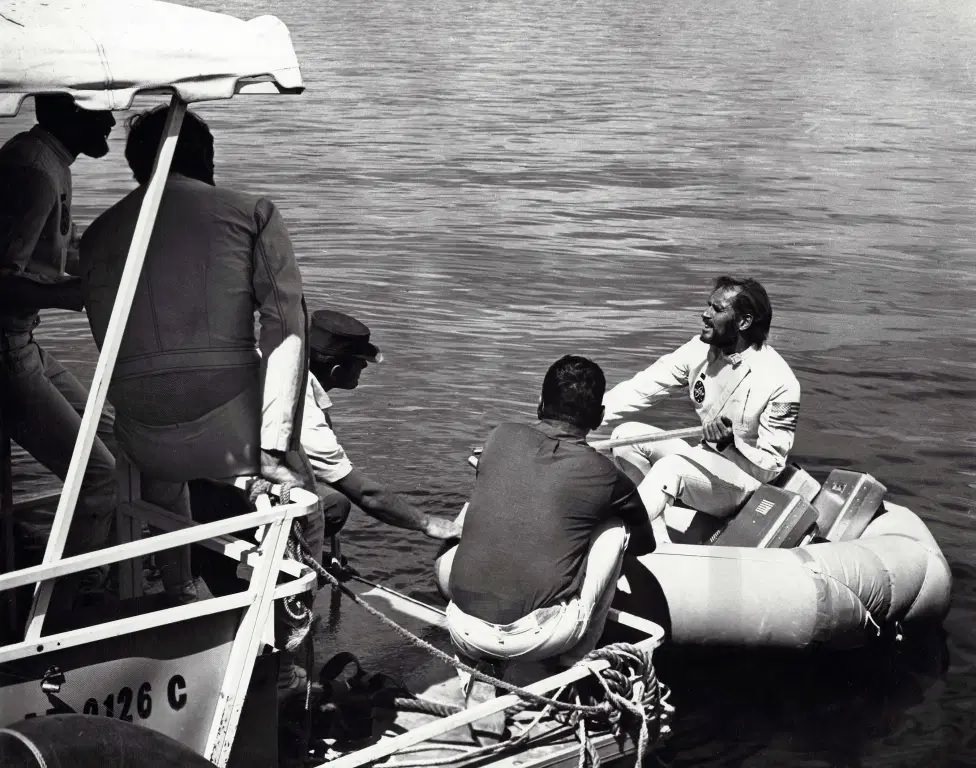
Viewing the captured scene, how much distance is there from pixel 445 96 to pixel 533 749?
2704 cm

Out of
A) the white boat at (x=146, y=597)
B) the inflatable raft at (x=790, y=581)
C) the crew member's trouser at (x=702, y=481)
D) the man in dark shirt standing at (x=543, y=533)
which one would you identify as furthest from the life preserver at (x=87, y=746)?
the crew member's trouser at (x=702, y=481)

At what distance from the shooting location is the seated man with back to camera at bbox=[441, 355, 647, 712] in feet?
17.3

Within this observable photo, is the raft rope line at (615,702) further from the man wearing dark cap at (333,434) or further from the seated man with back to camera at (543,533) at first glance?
the man wearing dark cap at (333,434)

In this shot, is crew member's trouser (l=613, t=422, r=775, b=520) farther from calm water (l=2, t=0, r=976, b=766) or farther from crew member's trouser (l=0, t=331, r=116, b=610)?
crew member's trouser (l=0, t=331, r=116, b=610)

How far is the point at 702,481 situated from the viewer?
7141 millimetres

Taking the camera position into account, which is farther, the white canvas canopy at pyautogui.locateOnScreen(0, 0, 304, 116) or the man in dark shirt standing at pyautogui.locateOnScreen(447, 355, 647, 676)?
the man in dark shirt standing at pyautogui.locateOnScreen(447, 355, 647, 676)

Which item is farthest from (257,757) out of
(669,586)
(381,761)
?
(669,586)

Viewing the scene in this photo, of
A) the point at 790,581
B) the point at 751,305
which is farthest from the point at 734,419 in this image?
the point at 790,581

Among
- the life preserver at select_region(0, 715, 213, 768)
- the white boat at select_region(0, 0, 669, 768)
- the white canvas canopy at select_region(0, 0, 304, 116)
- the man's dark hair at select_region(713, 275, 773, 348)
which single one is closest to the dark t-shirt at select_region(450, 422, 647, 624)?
the white boat at select_region(0, 0, 669, 768)

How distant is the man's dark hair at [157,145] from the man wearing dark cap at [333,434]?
1001mm

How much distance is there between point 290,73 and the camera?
14.1 ft

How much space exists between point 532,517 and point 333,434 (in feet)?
3.05

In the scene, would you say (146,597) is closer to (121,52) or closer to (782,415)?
(121,52)

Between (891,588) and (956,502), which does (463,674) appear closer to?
(891,588)
